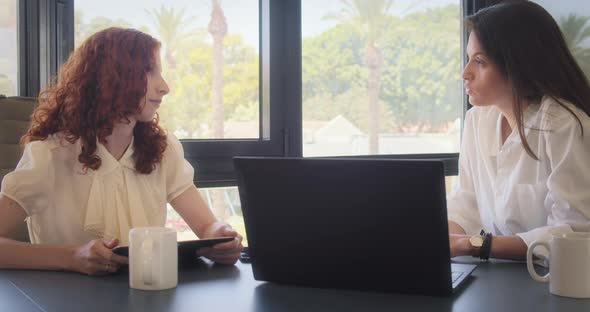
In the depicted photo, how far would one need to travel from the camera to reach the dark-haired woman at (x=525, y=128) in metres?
1.65

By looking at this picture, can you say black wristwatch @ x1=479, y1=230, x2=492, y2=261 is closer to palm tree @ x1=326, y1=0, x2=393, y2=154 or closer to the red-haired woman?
the red-haired woman

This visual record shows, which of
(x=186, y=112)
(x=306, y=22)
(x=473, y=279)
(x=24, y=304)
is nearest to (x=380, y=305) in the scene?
(x=473, y=279)

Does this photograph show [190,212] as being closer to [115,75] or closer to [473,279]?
[115,75]

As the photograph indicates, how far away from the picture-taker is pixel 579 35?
10.8 feet

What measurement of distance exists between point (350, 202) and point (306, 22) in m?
1.80

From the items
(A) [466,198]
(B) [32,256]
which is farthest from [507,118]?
(B) [32,256]

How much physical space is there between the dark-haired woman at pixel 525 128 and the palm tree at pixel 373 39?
3.48 ft

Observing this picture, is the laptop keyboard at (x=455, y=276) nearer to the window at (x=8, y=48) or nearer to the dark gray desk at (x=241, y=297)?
the dark gray desk at (x=241, y=297)

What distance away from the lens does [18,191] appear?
1561 millimetres

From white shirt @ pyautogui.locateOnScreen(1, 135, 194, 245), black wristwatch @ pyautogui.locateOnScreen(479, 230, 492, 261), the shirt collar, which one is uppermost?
the shirt collar

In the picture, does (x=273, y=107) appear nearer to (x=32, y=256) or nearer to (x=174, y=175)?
(x=174, y=175)

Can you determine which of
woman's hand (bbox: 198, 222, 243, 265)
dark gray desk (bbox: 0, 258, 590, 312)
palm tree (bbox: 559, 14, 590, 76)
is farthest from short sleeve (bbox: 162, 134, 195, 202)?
palm tree (bbox: 559, 14, 590, 76)

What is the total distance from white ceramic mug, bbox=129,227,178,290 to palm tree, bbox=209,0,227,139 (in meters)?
1.51

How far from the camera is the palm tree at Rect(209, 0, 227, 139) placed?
8.70 ft
